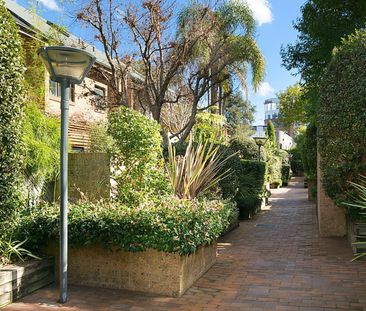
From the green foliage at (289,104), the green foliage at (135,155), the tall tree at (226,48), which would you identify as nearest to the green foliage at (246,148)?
the tall tree at (226,48)

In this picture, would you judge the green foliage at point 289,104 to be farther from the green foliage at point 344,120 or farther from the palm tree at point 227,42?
the green foliage at point 344,120

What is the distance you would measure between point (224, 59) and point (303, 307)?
Answer: 11.8 meters

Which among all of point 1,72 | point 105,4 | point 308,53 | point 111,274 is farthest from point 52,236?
point 308,53

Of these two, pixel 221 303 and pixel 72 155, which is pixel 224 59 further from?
pixel 221 303

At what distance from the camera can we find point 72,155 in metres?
7.83

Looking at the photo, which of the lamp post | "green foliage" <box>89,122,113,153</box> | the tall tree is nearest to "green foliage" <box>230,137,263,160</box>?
the tall tree

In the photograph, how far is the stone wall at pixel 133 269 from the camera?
4.89 m

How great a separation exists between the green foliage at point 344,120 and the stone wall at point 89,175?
4.01m

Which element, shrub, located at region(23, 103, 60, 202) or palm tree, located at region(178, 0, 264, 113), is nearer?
shrub, located at region(23, 103, 60, 202)

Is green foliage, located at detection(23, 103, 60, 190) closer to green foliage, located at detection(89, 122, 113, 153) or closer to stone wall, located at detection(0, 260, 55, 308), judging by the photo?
stone wall, located at detection(0, 260, 55, 308)

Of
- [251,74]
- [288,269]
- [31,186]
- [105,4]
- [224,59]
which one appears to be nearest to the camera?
[288,269]

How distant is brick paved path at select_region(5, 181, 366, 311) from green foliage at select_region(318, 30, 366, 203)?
1348 mm

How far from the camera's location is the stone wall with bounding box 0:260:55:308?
4441mm

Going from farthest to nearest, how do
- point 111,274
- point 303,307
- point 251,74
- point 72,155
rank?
point 251,74, point 72,155, point 111,274, point 303,307
